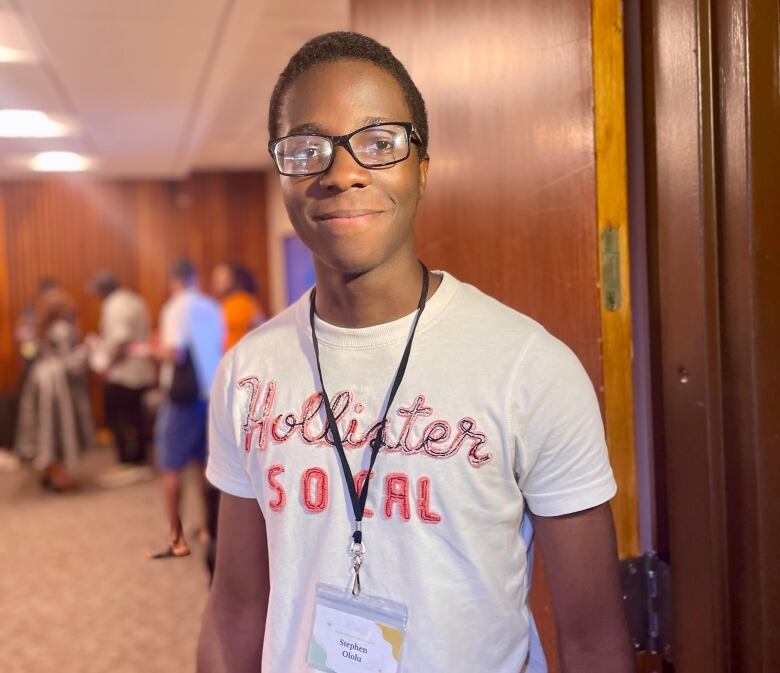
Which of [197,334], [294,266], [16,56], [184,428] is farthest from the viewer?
[294,266]

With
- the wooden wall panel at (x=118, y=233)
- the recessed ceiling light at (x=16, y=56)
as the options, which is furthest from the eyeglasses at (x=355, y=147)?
the wooden wall panel at (x=118, y=233)

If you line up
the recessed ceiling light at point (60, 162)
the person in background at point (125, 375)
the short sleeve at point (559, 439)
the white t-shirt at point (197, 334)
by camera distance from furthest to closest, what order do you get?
the recessed ceiling light at point (60, 162), the person in background at point (125, 375), the white t-shirt at point (197, 334), the short sleeve at point (559, 439)

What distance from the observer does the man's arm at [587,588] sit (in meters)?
0.77

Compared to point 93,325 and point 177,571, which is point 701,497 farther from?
point 93,325

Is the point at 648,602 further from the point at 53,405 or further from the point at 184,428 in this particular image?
the point at 53,405

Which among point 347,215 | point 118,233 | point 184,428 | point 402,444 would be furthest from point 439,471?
point 118,233

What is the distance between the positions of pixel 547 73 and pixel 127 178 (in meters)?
6.79

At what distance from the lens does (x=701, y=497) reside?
32.9 inches

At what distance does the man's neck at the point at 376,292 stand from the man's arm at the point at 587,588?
28 cm

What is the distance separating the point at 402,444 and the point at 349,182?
0.29 m

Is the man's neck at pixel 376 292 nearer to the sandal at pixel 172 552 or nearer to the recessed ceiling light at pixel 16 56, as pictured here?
the sandal at pixel 172 552

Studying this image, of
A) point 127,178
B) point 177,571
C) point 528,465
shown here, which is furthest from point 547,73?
point 127,178

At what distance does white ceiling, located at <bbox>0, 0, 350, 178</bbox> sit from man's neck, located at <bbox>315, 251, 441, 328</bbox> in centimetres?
246

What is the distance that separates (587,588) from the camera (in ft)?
2.56
